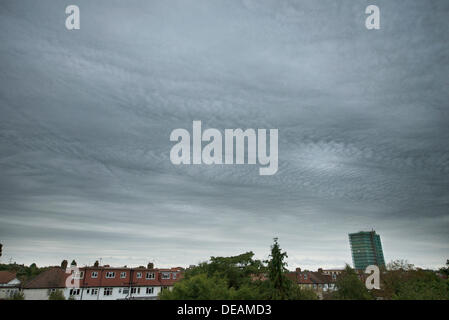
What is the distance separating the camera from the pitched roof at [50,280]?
178 ft

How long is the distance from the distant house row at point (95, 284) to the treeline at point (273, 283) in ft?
85.4

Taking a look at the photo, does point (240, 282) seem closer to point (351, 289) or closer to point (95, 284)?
point (351, 289)

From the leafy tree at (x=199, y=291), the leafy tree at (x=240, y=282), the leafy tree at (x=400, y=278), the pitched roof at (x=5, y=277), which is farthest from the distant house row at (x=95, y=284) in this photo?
the leafy tree at (x=400, y=278)

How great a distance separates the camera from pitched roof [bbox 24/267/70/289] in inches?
2140

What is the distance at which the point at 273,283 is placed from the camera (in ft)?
91.2

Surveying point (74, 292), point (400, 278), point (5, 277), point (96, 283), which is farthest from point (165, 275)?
point (400, 278)

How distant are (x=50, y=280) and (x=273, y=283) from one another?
5272 cm

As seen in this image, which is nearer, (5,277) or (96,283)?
(96,283)

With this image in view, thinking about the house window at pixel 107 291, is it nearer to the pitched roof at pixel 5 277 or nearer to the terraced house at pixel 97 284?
the terraced house at pixel 97 284

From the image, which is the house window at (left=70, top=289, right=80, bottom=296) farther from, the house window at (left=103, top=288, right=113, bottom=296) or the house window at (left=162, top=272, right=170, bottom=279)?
the house window at (left=162, top=272, right=170, bottom=279)
